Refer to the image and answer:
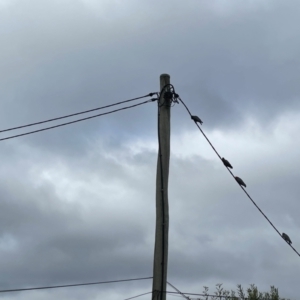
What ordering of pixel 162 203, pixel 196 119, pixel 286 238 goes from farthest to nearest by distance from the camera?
pixel 286 238 → pixel 196 119 → pixel 162 203

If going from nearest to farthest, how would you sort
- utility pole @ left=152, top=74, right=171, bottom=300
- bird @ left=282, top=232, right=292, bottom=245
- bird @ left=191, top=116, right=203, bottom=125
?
utility pole @ left=152, top=74, right=171, bottom=300
bird @ left=191, top=116, right=203, bottom=125
bird @ left=282, top=232, right=292, bottom=245

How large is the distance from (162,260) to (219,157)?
442 cm

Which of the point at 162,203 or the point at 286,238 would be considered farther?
the point at 286,238

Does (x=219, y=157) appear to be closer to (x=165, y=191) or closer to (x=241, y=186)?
(x=241, y=186)

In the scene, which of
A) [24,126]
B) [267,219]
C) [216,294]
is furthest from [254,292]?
[24,126]

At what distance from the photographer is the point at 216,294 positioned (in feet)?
57.8

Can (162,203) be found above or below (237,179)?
below

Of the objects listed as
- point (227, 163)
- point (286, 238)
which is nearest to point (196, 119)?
point (227, 163)

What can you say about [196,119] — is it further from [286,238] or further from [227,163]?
[286,238]

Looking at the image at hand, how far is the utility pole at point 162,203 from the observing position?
11.6 metres

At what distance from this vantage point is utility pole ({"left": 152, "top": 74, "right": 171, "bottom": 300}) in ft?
37.9

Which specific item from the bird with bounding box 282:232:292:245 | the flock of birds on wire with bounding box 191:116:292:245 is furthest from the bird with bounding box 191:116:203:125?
the bird with bounding box 282:232:292:245

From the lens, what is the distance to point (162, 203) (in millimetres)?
12000

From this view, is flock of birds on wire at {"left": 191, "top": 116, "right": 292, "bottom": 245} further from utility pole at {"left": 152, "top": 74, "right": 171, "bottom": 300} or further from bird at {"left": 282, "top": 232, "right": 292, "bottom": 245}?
utility pole at {"left": 152, "top": 74, "right": 171, "bottom": 300}
